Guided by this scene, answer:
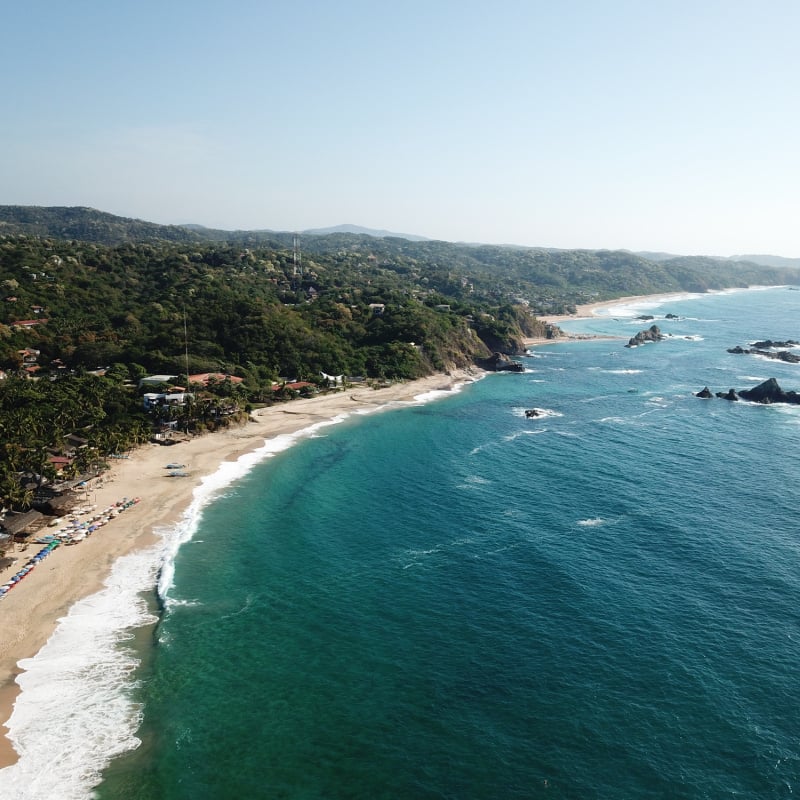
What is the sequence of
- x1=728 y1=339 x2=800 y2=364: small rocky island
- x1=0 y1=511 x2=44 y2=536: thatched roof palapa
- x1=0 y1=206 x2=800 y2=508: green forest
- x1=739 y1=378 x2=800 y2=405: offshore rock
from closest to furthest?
x1=0 y1=511 x2=44 y2=536: thatched roof palapa < x1=0 y1=206 x2=800 y2=508: green forest < x1=739 y1=378 x2=800 y2=405: offshore rock < x1=728 y1=339 x2=800 y2=364: small rocky island

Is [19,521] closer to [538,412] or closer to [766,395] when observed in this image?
[538,412]

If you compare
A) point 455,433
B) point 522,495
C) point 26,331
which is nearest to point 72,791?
point 522,495

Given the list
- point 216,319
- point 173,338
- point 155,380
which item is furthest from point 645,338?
point 155,380

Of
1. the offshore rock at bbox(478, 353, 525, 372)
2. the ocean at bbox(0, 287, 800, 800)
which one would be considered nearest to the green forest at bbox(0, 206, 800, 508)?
the offshore rock at bbox(478, 353, 525, 372)

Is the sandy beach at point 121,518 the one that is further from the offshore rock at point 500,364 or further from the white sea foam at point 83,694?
the offshore rock at point 500,364

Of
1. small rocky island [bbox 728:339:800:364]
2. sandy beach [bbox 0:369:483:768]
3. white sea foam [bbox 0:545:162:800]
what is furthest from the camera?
small rocky island [bbox 728:339:800:364]

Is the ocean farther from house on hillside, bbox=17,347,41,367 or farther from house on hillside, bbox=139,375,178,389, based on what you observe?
house on hillside, bbox=17,347,41,367

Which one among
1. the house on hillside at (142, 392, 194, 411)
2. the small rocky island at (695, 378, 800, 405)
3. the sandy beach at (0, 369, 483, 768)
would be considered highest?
the house on hillside at (142, 392, 194, 411)
